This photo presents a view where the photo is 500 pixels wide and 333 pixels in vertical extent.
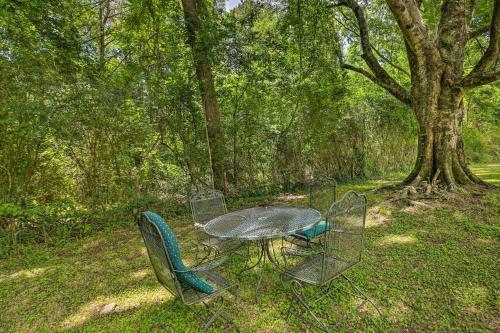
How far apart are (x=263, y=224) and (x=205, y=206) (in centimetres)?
125

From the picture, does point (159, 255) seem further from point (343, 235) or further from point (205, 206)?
point (205, 206)

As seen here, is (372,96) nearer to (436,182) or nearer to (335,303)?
(436,182)

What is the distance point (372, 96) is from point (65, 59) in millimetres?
8644

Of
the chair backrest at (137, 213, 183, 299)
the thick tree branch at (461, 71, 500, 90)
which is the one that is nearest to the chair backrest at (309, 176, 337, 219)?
the chair backrest at (137, 213, 183, 299)

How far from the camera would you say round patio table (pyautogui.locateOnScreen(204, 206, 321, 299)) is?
2176mm

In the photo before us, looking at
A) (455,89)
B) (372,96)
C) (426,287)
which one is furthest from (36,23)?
(372,96)

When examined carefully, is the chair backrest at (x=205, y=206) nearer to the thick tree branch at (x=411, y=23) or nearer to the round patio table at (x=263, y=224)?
the round patio table at (x=263, y=224)

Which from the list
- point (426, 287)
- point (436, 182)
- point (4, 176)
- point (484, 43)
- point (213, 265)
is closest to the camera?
point (213, 265)

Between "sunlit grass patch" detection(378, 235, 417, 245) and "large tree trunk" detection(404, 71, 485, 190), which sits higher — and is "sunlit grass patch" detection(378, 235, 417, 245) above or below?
below

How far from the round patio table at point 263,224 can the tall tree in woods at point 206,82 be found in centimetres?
286

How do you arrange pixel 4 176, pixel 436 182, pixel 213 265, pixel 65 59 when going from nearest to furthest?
pixel 213 265 → pixel 4 176 → pixel 65 59 → pixel 436 182

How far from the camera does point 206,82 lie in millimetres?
5473

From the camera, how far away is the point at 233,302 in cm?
240

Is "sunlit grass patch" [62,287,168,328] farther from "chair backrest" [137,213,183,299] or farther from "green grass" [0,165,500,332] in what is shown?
"chair backrest" [137,213,183,299]
